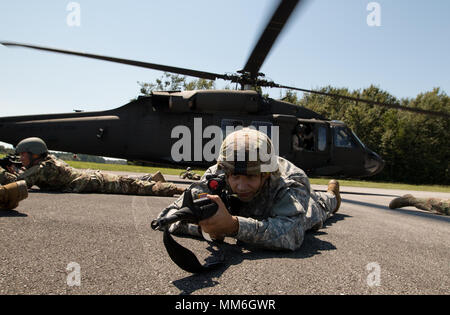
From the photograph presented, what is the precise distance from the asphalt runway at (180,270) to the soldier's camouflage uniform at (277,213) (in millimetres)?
103

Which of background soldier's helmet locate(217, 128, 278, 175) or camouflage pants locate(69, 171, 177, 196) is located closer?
background soldier's helmet locate(217, 128, 278, 175)

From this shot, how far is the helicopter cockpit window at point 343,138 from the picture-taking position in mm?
8837

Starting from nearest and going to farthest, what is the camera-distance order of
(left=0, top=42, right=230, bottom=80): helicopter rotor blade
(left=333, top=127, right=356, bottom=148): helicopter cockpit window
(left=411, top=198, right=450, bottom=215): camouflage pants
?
(left=411, top=198, right=450, bottom=215): camouflage pants < (left=0, top=42, right=230, bottom=80): helicopter rotor blade < (left=333, top=127, right=356, bottom=148): helicopter cockpit window

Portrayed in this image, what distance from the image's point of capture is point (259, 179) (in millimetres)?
1990

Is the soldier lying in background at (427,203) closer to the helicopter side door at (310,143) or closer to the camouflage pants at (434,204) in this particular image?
the camouflage pants at (434,204)

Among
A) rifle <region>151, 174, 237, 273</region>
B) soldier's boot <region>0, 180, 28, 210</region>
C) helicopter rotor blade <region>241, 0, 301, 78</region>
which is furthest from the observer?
helicopter rotor blade <region>241, 0, 301, 78</region>

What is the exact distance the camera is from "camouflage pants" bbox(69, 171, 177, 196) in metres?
4.86

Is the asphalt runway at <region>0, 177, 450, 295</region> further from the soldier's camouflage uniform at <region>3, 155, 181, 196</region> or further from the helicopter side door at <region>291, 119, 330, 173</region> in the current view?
the helicopter side door at <region>291, 119, 330, 173</region>

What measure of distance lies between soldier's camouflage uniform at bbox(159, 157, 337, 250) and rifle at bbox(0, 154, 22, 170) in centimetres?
385

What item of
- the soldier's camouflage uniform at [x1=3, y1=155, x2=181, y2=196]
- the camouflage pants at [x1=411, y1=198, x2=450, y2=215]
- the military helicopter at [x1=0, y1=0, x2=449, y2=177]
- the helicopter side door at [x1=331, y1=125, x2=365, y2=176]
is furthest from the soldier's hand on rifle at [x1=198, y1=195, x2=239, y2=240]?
the helicopter side door at [x1=331, y1=125, x2=365, y2=176]

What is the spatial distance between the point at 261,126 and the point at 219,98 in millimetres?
1447

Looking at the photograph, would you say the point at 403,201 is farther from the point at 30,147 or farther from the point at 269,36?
the point at 30,147

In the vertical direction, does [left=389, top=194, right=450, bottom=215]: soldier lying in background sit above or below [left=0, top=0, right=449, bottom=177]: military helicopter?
below
